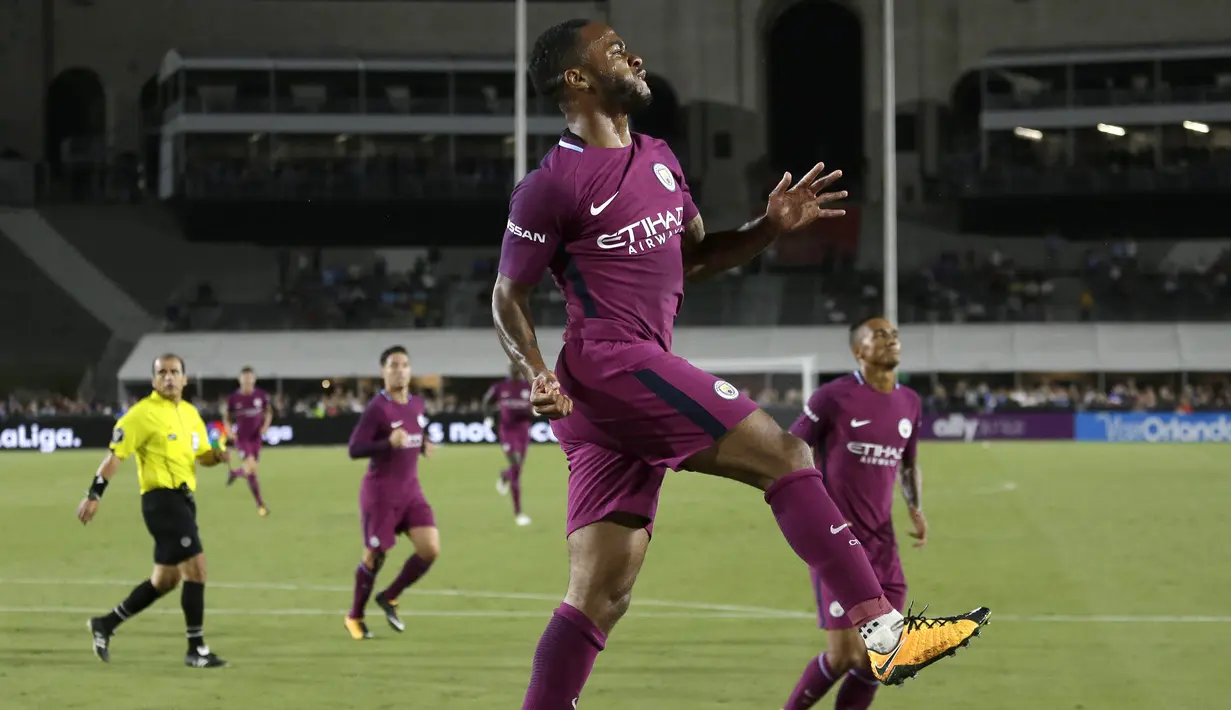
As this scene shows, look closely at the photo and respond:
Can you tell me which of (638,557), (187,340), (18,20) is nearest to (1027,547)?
(638,557)

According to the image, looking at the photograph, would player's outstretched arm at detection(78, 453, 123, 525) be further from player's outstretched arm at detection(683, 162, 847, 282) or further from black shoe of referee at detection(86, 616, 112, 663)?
player's outstretched arm at detection(683, 162, 847, 282)

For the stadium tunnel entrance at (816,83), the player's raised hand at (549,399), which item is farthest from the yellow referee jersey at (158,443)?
the stadium tunnel entrance at (816,83)

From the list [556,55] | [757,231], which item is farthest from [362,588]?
[556,55]

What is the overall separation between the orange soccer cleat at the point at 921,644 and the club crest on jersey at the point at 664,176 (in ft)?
5.25

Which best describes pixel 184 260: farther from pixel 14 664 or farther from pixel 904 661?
pixel 904 661

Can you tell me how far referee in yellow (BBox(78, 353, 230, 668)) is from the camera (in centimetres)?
1086

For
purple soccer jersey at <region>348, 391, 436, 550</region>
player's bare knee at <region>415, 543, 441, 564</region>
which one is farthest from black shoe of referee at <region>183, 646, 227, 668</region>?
player's bare knee at <region>415, 543, 441, 564</region>

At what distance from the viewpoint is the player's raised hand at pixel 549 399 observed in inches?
184

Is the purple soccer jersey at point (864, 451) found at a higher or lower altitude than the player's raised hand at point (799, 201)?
lower

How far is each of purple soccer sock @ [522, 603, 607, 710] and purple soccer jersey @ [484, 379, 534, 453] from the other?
17684mm

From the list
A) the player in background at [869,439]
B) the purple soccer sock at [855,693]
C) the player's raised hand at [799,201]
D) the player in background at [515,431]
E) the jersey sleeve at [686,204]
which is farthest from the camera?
the player in background at [515,431]

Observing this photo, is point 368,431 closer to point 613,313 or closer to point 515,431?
point 613,313

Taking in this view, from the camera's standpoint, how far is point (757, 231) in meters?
5.61

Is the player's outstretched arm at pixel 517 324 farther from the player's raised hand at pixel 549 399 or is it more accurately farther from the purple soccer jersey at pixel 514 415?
the purple soccer jersey at pixel 514 415
